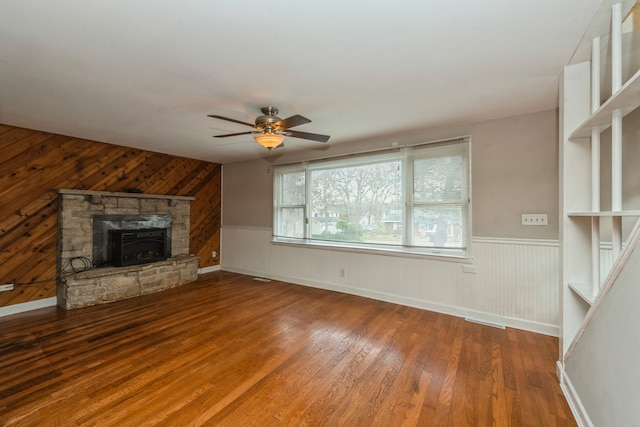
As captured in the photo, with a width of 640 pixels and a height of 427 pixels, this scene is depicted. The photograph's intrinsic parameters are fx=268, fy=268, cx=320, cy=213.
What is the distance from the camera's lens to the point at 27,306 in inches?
138

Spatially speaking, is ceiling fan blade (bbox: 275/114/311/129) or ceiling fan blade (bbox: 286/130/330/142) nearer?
ceiling fan blade (bbox: 275/114/311/129)

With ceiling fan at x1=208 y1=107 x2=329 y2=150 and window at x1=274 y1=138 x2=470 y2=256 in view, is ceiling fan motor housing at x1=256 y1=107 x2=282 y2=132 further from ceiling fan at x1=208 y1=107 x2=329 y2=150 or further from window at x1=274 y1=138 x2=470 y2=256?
window at x1=274 y1=138 x2=470 y2=256

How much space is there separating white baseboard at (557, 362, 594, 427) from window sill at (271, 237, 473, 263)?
1429 mm

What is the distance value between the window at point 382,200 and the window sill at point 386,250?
2cm

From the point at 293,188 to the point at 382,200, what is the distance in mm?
1726

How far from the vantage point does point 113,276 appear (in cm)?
390

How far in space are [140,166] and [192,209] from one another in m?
1.20

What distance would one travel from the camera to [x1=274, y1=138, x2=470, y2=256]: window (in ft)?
11.2

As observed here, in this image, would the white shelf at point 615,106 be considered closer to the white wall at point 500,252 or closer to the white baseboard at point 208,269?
the white wall at point 500,252

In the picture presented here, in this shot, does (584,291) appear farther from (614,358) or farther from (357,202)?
(357,202)

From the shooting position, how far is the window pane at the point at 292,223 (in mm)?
4844

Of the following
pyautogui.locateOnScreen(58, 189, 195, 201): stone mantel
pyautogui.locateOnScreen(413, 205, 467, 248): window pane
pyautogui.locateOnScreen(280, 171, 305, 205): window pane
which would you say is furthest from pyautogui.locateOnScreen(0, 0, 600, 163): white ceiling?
pyautogui.locateOnScreen(280, 171, 305, 205): window pane

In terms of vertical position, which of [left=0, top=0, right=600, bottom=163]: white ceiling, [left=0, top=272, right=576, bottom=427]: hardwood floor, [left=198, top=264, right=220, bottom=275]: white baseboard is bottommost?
[left=0, top=272, right=576, bottom=427]: hardwood floor

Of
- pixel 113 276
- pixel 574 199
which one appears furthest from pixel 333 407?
pixel 113 276
